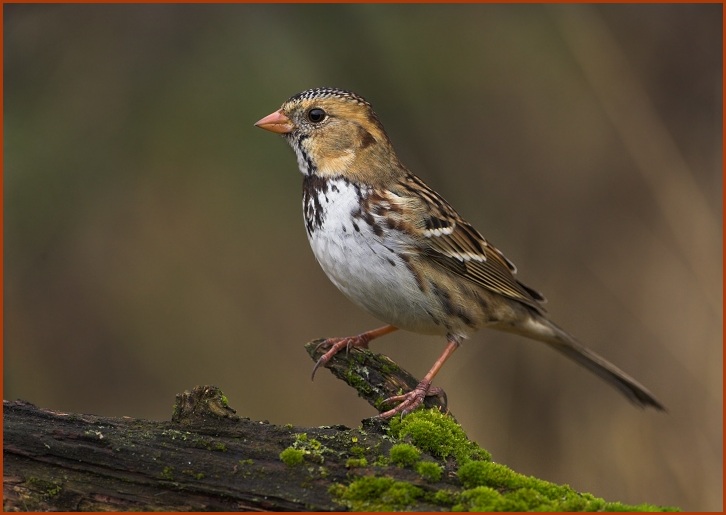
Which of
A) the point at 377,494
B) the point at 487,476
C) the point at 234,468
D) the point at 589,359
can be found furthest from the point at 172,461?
the point at 589,359

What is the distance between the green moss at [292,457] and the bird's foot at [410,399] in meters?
0.80

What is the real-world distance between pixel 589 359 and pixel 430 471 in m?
2.75

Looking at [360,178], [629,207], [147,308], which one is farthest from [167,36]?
[629,207]

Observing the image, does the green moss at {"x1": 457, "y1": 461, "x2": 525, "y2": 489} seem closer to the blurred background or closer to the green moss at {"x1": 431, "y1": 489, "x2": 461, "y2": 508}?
the green moss at {"x1": 431, "y1": 489, "x2": 461, "y2": 508}

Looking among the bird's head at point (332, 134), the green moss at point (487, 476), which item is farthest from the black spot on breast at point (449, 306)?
the green moss at point (487, 476)

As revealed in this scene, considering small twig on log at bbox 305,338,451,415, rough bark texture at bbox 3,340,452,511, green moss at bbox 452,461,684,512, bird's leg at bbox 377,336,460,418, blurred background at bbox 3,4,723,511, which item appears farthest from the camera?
blurred background at bbox 3,4,723,511

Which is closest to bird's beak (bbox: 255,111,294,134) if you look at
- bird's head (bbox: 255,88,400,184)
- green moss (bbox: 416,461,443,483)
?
bird's head (bbox: 255,88,400,184)

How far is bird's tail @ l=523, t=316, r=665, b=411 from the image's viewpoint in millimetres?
5977

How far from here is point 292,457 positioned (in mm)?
3752

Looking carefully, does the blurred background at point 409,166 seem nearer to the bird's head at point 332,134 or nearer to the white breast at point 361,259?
the bird's head at point 332,134

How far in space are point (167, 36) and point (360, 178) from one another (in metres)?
3.74

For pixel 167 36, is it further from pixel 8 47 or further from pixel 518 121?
pixel 518 121

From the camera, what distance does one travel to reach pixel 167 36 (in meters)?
8.13

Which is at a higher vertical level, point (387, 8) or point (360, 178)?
point (387, 8)
